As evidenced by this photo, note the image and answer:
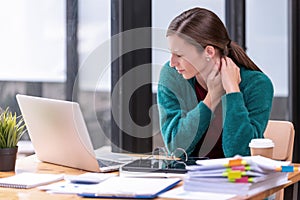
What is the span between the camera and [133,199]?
1.61 m

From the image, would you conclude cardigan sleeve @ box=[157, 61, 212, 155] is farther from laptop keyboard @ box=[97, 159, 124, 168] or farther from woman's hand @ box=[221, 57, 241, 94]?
laptop keyboard @ box=[97, 159, 124, 168]

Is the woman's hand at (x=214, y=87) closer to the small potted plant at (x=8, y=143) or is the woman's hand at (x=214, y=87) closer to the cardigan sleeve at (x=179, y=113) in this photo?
the cardigan sleeve at (x=179, y=113)

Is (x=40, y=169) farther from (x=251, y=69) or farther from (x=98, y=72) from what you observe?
(x=251, y=69)

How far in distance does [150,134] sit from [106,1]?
71 cm

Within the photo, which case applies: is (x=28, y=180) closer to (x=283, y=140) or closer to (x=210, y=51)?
(x=210, y=51)

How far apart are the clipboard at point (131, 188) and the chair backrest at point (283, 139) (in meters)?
0.77

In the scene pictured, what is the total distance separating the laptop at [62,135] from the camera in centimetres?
197

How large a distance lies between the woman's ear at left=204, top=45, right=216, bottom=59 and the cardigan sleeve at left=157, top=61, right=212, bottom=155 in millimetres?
150

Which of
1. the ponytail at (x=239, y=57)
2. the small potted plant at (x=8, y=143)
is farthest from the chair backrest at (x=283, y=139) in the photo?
the small potted plant at (x=8, y=143)

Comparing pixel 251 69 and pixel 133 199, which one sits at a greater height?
pixel 251 69

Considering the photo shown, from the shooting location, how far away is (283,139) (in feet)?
8.12

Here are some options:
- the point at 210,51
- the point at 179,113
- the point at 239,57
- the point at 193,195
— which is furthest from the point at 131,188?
the point at 239,57

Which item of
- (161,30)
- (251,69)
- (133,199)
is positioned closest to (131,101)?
(161,30)

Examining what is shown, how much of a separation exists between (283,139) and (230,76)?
13.9 inches
